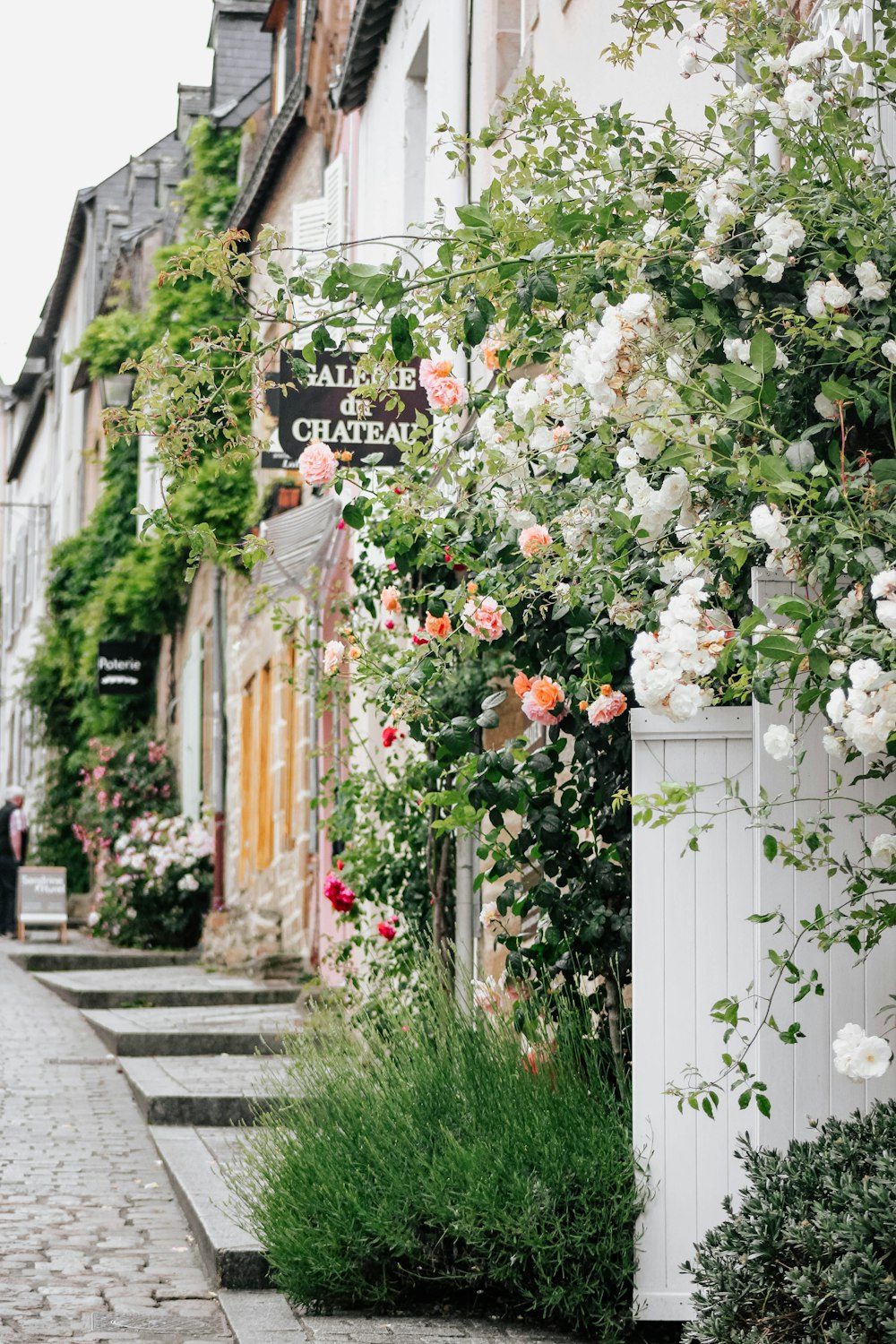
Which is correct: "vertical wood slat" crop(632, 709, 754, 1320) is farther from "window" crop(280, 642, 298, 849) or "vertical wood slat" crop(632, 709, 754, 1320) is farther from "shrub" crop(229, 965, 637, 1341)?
"window" crop(280, 642, 298, 849)

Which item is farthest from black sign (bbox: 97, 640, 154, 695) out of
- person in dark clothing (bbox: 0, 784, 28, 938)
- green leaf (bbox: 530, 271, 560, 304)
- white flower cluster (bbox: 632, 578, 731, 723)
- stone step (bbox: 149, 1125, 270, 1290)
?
white flower cluster (bbox: 632, 578, 731, 723)

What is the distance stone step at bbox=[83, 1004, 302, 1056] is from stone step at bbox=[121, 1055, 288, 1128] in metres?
0.29

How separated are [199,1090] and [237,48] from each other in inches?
622

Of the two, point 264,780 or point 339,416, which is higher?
point 339,416

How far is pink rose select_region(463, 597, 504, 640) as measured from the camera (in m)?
4.66

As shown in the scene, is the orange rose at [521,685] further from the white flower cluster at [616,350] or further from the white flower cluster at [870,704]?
the white flower cluster at [870,704]

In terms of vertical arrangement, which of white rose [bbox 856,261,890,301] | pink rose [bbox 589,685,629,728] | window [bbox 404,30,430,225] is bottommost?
pink rose [bbox 589,685,629,728]

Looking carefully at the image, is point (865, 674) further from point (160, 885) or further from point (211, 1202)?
point (160, 885)

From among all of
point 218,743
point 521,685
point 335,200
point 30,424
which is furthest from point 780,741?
point 30,424

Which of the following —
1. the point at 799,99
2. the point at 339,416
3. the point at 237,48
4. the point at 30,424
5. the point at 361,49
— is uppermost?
the point at 237,48

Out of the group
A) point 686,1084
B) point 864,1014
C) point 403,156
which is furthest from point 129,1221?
point 403,156

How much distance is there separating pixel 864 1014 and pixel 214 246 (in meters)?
2.25

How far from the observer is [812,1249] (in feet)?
10.6

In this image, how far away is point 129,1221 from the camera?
6.32 metres
